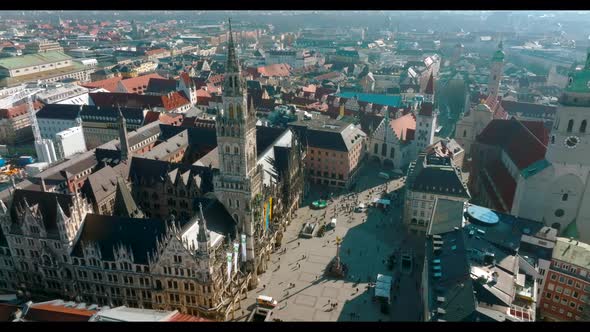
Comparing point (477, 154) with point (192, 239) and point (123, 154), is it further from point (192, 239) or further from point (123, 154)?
point (123, 154)

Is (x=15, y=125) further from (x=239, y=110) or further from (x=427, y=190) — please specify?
(x=427, y=190)

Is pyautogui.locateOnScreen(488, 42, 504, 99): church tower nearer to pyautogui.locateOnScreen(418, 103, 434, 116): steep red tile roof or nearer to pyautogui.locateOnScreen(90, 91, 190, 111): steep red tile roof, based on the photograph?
pyautogui.locateOnScreen(418, 103, 434, 116): steep red tile roof

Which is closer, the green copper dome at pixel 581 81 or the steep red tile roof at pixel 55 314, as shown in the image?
the steep red tile roof at pixel 55 314

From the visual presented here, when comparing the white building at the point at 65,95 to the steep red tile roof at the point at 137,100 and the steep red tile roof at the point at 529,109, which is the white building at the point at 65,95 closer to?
the steep red tile roof at the point at 137,100

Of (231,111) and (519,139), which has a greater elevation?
(231,111)

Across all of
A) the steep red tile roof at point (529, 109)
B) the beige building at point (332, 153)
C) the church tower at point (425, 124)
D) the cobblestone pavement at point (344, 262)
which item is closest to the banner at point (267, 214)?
the cobblestone pavement at point (344, 262)

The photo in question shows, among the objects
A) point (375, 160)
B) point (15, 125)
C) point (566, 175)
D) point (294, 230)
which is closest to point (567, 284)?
point (566, 175)
